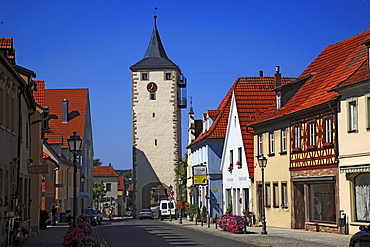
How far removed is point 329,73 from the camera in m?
34.7

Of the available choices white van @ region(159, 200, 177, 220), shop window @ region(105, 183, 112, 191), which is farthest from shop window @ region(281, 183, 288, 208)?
shop window @ region(105, 183, 112, 191)

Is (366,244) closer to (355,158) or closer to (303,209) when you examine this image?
(355,158)

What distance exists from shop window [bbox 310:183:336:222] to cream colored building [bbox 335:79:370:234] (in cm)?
145

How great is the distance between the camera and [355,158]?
28.4 meters

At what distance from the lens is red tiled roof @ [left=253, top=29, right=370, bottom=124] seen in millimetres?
30344

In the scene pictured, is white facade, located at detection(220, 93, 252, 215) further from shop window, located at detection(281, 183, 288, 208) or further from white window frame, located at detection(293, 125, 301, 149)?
white window frame, located at detection(293, 125, 301, 149)

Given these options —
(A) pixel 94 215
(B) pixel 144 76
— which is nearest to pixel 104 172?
(B) pixel 144 76

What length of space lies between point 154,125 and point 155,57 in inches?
395

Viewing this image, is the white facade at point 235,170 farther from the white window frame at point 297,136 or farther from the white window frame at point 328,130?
the white window frame at point 328,130

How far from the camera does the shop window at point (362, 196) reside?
2770 centimetres

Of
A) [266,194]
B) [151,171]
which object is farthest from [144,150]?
[266,194]

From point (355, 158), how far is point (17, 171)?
45.0 ft

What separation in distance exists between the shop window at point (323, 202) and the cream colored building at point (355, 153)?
145 centimetres

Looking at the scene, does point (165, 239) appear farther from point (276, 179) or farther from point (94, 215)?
point (94, 215)
